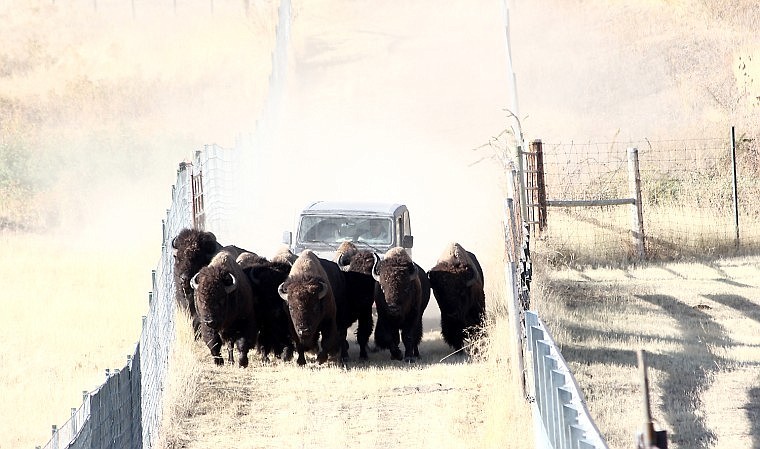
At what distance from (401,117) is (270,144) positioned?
7752 millimetres

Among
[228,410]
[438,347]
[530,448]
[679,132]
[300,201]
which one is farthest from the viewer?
[679,132]

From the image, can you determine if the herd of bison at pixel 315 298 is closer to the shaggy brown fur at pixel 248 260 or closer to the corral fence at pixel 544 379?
the shaggy brown fur at pixel 248 260

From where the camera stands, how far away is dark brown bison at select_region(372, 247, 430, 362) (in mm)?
15984

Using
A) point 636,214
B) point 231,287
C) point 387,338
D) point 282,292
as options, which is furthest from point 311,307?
point 636,214

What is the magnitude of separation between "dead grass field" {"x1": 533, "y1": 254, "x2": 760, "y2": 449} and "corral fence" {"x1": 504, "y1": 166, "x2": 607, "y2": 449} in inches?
47.7

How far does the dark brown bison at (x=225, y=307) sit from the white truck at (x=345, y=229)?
8.60 feet

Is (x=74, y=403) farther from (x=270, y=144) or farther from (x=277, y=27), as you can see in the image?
(x=277, y=27)

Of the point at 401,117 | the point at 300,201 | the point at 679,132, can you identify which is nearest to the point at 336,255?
the point at 300,201

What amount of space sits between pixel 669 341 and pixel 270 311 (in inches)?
200

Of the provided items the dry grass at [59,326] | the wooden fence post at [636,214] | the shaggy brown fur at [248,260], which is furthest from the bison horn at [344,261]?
the wooden fence post at [636,214]

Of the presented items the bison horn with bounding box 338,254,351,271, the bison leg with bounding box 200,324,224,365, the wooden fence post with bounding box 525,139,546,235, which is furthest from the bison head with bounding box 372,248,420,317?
the wooden fence post with bounding box 525,139,546,235

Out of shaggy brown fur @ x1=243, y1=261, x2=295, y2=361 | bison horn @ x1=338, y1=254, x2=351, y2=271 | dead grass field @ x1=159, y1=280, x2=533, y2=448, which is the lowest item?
dead grass field @ x1=159, y1=280, x2=533, y2=448

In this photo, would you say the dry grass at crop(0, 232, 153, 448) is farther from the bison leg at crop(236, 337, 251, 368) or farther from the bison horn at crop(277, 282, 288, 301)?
the bison horn at crop(277, 282, 288, 301)

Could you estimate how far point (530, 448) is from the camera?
1085 centimetres
